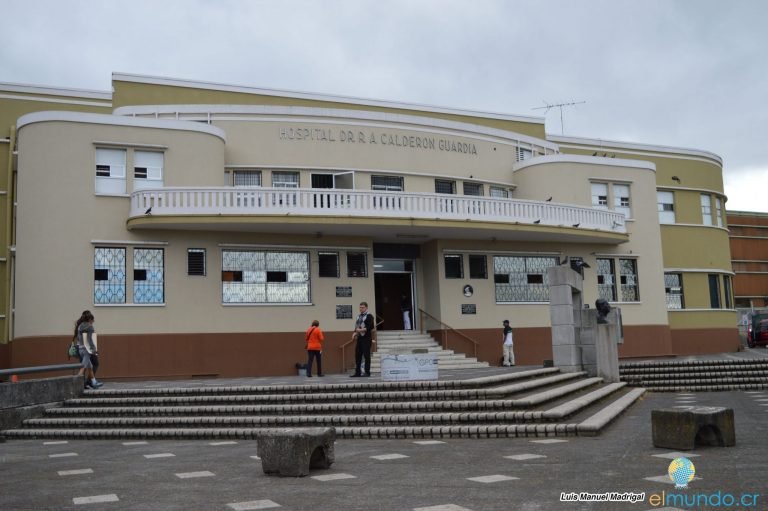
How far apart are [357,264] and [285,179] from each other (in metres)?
3.57

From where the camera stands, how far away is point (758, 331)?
3912cm

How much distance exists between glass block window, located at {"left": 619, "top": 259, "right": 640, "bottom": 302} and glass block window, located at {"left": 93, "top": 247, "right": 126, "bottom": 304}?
17261mm

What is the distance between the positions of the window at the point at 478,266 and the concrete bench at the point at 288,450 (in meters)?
16.5

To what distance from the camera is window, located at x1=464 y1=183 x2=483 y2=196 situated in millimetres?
25875

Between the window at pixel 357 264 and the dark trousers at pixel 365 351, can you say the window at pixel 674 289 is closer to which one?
the window at pixel 357 264

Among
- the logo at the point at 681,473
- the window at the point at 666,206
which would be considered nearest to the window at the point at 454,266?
the window at the point at 666,206

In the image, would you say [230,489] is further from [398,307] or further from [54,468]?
[398,307]

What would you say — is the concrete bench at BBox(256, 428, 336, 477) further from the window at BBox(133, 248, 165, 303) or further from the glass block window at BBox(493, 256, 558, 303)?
the glass block window at BBox(493, 256, 558, 303)

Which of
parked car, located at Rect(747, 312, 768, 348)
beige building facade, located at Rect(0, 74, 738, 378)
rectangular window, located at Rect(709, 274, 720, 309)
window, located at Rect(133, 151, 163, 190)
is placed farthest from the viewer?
parked car, located at Rect(747, 312, 768, 348)

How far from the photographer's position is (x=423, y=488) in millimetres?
7250

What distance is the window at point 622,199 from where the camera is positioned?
2756 cm

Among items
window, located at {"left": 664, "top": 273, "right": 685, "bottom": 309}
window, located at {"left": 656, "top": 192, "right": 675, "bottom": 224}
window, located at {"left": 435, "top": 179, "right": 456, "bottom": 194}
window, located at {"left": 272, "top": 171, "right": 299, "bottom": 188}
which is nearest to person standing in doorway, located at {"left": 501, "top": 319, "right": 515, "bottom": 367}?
window, located at {"left": 435, "top": 179, "right": 456, "bottom": 194}

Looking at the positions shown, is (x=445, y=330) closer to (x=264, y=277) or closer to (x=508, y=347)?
(x=508, y=347)

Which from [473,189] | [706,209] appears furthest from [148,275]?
[706,209]
